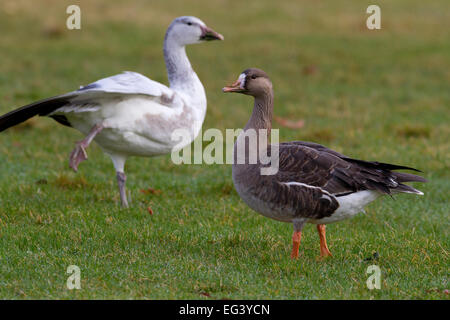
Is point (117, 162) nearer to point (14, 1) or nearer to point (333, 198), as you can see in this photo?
point (333, 198)

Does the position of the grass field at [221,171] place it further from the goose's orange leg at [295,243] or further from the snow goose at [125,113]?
the snow goose at [125,113]

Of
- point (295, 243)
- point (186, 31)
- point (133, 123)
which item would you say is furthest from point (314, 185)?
point (186, 31)

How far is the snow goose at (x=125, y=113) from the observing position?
7082 mm

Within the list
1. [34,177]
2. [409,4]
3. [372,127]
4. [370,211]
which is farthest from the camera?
[409,4]

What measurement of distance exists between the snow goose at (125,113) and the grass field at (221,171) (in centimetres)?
74

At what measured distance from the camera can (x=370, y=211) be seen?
7973 mm

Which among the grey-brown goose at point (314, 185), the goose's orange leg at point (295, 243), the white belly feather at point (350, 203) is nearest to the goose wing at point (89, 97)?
the grey-brown goose at point (314, 185)

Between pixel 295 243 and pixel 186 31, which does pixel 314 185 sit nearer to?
Result: pixel 295 243

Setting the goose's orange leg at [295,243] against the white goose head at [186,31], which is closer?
the goose's orange leg at [295,243]

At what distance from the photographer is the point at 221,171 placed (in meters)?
9.60

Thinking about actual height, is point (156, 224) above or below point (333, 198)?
below

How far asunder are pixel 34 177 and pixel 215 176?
2490 millimetres

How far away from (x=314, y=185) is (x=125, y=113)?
2556mm
